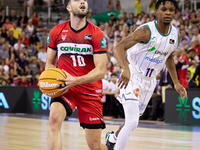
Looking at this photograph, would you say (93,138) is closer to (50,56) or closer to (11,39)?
(50,56)

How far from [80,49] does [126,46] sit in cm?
81

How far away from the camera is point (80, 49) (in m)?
4.51

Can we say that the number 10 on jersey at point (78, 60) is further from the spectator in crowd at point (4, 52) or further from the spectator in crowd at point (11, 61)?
the spectator in crowd at point (4, 52)

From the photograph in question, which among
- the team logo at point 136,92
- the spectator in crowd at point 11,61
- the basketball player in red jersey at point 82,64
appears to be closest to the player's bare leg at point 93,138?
the basketball player in red jersey at point 82,64

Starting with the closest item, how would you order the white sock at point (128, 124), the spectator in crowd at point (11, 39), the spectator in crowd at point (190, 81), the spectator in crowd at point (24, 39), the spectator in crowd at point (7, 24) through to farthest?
the white sock at point (128, 124)
the spectator in crowd at point (190, 81)
the spectator in crowd at point (11, 39)
the spectator in crowd at point (24, 39)
the spectator in crowd at point (7, 24)

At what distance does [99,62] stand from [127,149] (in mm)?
2800

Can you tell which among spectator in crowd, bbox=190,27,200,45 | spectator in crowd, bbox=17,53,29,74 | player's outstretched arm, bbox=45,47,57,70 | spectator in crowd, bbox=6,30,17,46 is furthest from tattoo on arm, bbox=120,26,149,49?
spectator in crowd, bbox=6,30,17,46

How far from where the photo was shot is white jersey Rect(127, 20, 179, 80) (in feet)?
17.7

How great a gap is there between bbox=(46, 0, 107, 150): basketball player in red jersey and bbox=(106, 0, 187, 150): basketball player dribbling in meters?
0.65

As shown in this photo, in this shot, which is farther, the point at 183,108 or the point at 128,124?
the point at 183,108

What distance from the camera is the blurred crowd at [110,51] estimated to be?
12.2 m

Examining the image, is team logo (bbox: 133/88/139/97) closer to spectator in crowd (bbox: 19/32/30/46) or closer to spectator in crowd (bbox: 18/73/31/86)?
spectator in crowd (bbox: 18/73/31/86)

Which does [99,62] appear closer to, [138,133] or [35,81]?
[138,133]

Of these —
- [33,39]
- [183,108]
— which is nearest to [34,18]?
[33,39]
